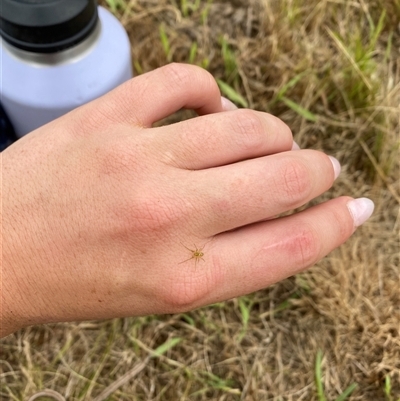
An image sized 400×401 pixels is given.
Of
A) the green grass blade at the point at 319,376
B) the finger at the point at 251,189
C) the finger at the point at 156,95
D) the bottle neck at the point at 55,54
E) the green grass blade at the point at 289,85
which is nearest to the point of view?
the finger at the point at 251,189

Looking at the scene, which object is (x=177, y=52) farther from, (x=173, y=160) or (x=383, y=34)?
(x=173, y=160)

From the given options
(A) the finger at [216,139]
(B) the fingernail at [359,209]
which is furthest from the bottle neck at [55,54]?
(B) the fingernail at [359,209]

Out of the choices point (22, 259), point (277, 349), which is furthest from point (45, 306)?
point (277, 349)

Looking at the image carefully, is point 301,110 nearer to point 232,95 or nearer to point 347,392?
point 232,95

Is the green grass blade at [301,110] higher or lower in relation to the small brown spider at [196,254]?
lower

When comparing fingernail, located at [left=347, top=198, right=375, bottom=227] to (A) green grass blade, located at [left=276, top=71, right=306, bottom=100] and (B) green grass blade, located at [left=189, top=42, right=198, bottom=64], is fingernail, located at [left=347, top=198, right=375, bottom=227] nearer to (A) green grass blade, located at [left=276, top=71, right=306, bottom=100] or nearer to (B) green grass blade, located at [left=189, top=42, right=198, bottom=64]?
(A) green grass blade, located at [left=276, top=71, right=306, bottom=100]

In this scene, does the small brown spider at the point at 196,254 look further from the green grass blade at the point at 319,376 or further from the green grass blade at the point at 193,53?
the green grass blade at the point at 193,53

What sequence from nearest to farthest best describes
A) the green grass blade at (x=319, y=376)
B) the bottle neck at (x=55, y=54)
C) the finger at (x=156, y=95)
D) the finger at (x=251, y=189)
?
the finger at (x=251, y=189) < the finger at (x=156, y=95) < the bottle neck at (x=55, y=54) < the green grass blade at (x=319, y=376)

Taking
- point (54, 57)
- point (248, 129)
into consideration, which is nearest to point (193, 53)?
point (54, 57)
